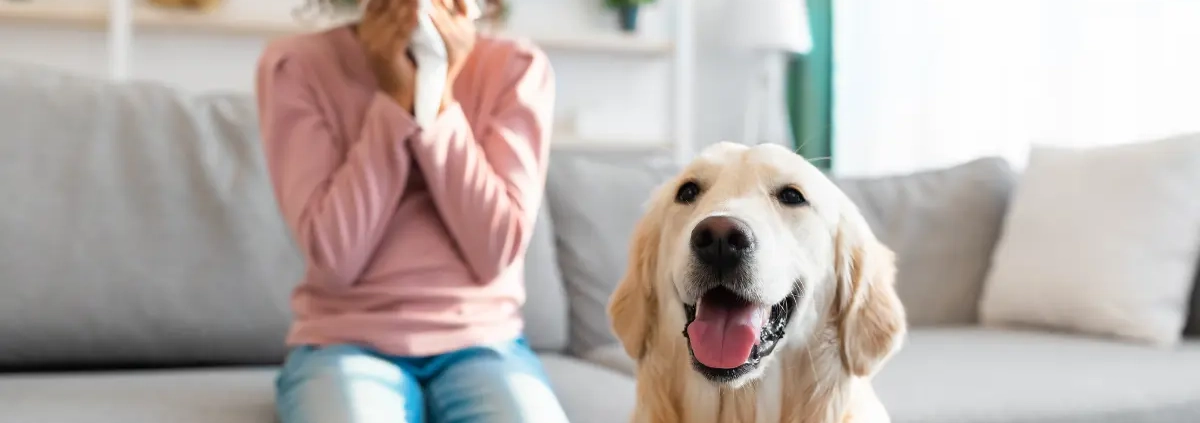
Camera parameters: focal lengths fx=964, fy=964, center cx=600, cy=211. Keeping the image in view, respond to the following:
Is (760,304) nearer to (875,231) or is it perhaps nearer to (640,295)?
(640,295)

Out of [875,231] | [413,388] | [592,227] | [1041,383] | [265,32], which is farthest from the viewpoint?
[265,32]

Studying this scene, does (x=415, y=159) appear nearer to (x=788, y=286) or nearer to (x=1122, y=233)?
(x=788, y=286)

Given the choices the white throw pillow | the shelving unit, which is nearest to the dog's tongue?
the white throw pillow

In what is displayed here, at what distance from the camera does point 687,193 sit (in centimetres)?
112

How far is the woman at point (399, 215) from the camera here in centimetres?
123

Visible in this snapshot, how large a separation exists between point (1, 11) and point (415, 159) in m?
2.51

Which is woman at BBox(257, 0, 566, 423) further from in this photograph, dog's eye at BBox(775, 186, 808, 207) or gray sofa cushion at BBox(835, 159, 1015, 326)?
gray sofa cushion at BBox(835, 159, 1015, 326)

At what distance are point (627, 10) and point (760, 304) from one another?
9.51 feet

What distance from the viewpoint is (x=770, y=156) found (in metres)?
1.10


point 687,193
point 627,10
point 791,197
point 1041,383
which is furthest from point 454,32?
point 627,10

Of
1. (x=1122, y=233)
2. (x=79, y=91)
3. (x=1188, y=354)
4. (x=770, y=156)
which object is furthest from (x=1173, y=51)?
(x=79, y=91)

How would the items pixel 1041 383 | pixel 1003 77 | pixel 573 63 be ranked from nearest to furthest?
1. pixel 1041 383
2. pixel 1003 77
3. pixel 573 63

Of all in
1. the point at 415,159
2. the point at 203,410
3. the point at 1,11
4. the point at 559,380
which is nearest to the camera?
the point at 203,410

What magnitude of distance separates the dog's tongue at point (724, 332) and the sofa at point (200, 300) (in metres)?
0.35
